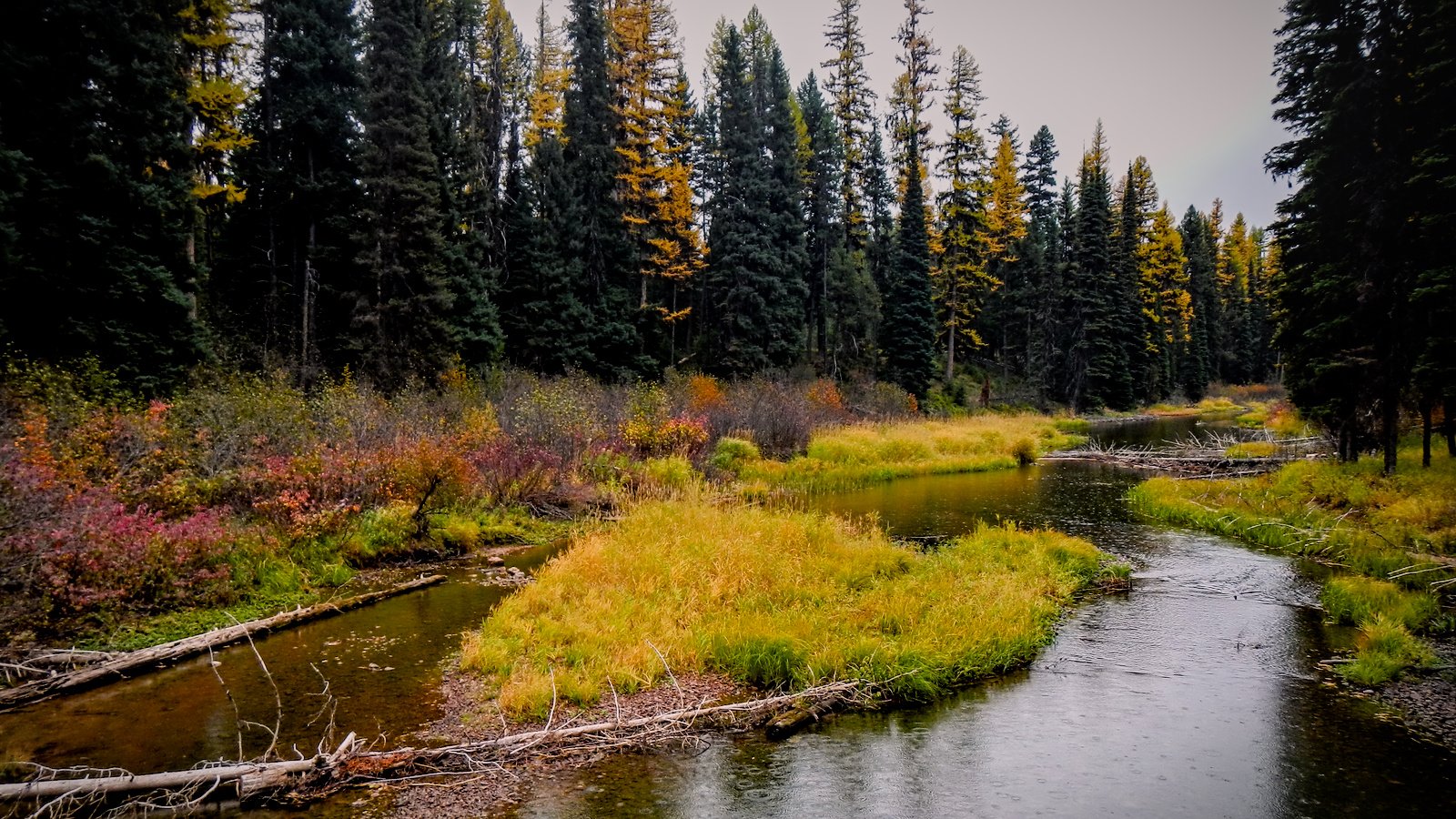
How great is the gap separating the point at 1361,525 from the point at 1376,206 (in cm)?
736

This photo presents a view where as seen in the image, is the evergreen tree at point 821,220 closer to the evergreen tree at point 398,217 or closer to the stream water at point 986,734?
the evergreen tree at point 398,217

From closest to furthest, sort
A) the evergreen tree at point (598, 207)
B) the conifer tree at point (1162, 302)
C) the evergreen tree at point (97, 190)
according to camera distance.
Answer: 1. the evergreen tree at point (97, 190)
2. the evergreen tree at point (598, 207)
3. the conifer tree at point (1162, 302)

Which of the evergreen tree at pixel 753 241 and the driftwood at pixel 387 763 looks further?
the evergreen tree at pixel 753 241

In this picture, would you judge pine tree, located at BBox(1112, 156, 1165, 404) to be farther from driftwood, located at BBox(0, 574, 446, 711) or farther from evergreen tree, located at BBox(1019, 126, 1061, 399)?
driftwood, located at BBox(0, 574, 446, 711)

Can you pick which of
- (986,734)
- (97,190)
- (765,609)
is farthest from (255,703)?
(97,190)

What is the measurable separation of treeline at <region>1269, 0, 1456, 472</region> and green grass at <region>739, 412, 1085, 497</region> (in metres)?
10.9

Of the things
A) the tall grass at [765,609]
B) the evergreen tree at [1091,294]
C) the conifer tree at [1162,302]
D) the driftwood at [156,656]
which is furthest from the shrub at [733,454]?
the conifer tree at [1162,302]

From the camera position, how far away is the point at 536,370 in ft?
102

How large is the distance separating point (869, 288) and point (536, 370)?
1994 cm

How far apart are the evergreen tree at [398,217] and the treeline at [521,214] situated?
4.0 inches

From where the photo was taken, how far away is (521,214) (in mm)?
32344

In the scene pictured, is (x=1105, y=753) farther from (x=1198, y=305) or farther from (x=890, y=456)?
(x=1198, y=305)

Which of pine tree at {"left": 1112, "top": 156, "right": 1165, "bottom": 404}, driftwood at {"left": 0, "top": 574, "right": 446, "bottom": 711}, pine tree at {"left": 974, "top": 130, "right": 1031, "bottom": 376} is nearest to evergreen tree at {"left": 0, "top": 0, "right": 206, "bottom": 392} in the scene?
driftwood at {"left": 0, "top": 574, "right": 446, "bottom": 711}

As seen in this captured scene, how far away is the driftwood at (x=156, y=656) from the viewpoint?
7.28 m
